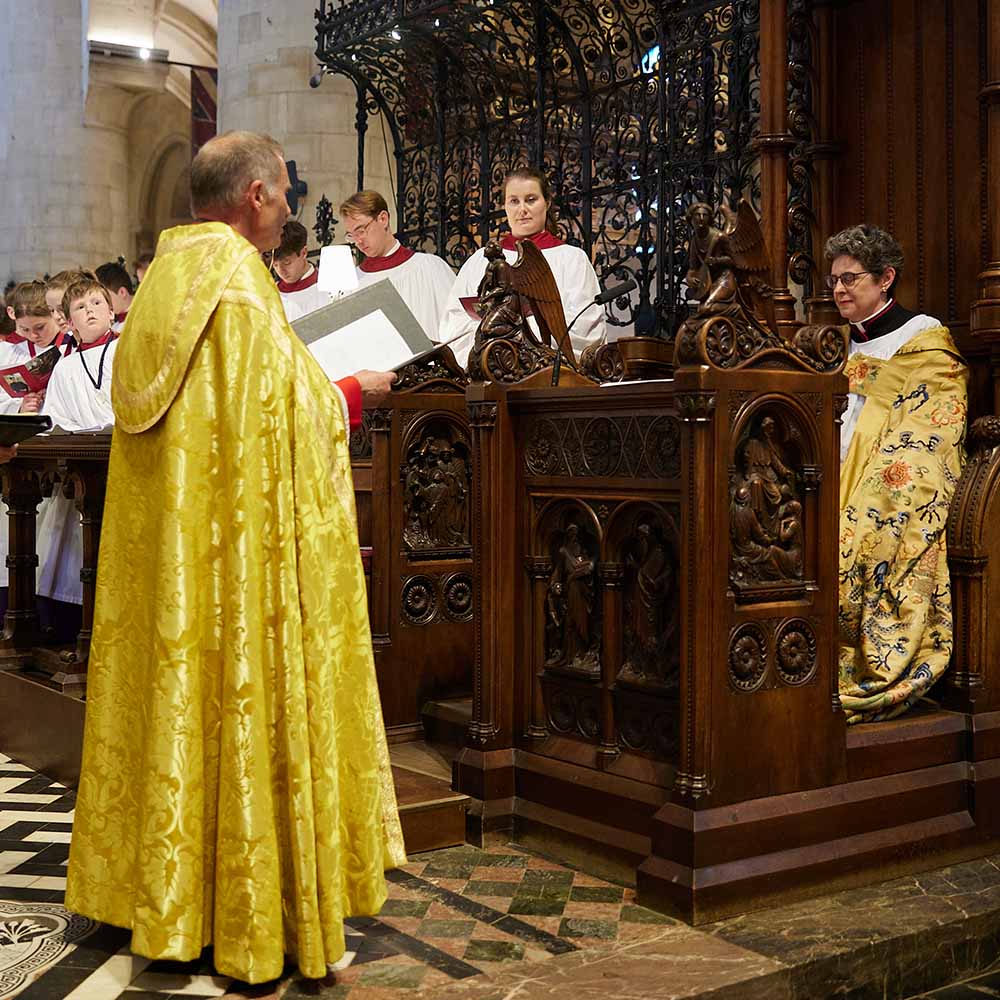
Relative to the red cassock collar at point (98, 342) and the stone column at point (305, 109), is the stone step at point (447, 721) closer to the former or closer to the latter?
the red cassock collar at point (98, 342)

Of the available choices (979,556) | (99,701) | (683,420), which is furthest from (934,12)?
(99,701)

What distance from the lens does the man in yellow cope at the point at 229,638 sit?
2.82 metres

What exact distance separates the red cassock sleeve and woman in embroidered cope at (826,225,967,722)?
165 centimetres

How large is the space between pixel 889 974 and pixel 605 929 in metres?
0.66

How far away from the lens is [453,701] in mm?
4746

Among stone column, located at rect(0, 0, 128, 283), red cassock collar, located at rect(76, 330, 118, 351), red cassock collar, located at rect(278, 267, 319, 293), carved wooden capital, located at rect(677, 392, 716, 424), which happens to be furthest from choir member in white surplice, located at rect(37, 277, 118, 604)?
stone column, located at rect(0, 0, 128, 283)

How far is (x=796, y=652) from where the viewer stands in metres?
3.51

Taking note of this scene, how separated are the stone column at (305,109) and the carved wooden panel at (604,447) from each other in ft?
22.9

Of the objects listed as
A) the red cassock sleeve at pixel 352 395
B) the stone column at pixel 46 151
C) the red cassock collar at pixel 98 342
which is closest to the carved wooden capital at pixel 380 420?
the red cassock sleeve at pixel 352 395

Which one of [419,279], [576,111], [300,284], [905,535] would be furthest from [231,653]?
[576,111]

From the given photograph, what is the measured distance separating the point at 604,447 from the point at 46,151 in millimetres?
14112

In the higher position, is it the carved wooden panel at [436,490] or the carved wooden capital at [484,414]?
the carved wooden capital at [484,414]

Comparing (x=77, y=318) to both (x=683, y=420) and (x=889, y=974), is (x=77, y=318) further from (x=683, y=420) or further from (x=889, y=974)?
(x=889, y=974)

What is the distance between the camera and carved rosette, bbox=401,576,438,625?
4.70m
